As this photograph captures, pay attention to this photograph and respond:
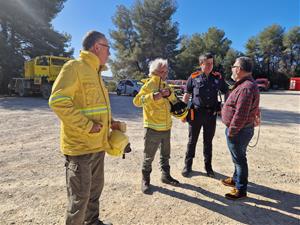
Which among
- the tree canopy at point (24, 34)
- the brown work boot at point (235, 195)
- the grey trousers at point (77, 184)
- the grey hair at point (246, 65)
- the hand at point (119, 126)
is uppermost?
the tree canopy at point (24, 34)

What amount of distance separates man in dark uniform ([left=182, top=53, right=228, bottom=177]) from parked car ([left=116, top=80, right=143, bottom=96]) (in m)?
16.6

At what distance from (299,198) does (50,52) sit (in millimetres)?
23050

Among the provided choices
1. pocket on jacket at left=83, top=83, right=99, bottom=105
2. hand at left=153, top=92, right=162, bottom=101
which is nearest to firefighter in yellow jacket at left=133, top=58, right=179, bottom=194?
hand at left=153, top=92, right=162, bottom=101

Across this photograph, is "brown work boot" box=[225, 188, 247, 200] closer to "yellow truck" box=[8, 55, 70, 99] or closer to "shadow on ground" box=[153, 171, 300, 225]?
"shadow on ground" box=[153, 171, 300, 225]

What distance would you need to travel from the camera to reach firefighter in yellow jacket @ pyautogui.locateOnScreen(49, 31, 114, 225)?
7.18 ft

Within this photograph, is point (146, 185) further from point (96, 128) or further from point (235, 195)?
point (96, 128)

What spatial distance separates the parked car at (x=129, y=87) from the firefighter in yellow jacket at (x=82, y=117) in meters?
18.4

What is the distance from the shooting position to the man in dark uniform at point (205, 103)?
13.5 ft

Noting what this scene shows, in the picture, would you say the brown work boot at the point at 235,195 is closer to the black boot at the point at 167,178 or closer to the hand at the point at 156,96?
the black boot at the point at 167,178

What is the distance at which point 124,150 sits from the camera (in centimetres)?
268

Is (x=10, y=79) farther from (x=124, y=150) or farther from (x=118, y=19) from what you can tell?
(x=124, y=150)

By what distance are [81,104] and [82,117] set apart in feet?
0.54

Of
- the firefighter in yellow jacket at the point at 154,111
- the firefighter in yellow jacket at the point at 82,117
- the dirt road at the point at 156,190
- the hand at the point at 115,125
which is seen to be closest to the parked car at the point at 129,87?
the dirt road at the point at 156,190

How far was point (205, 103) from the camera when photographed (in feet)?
13.5
